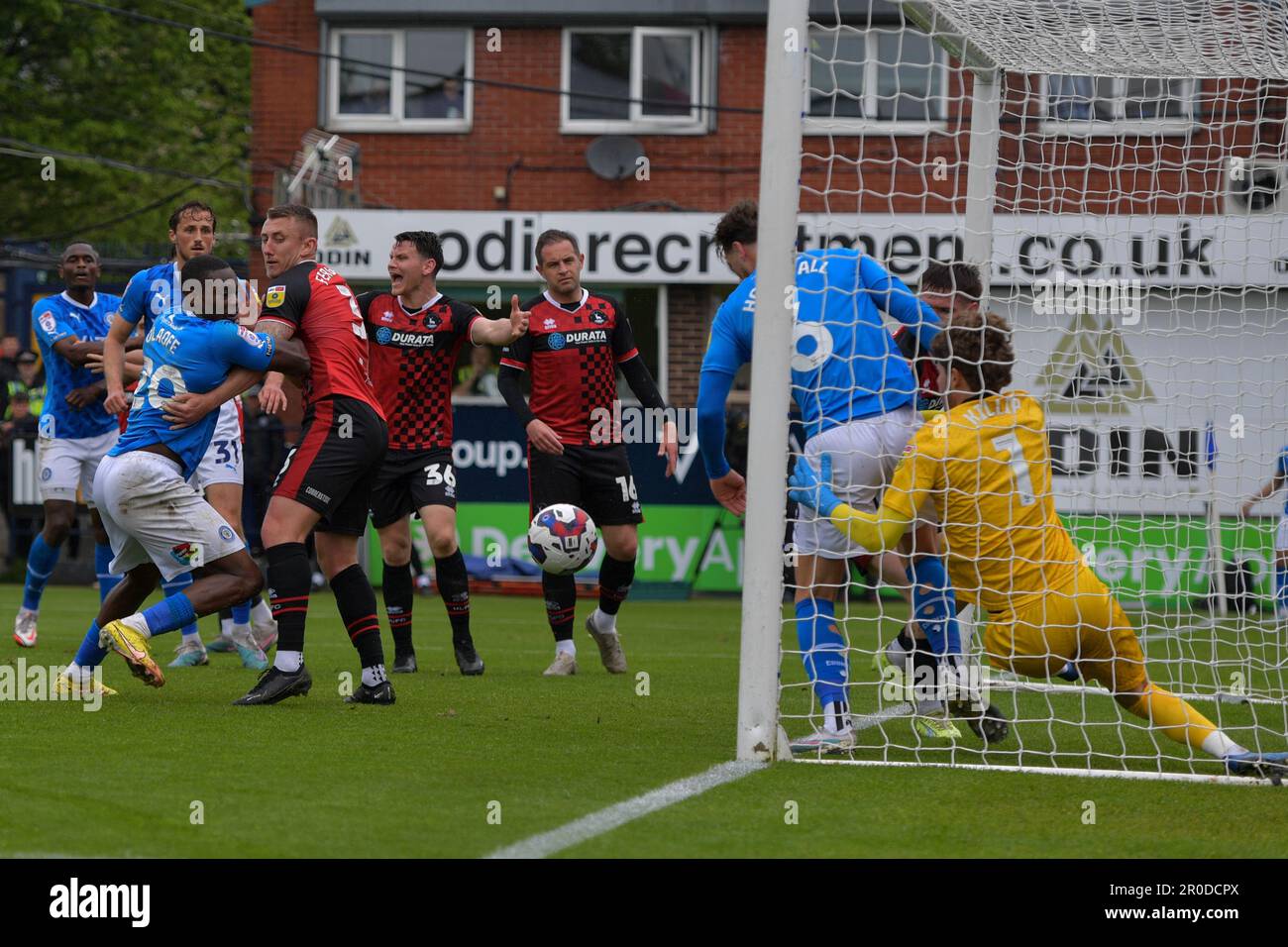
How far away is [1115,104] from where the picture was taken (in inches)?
435

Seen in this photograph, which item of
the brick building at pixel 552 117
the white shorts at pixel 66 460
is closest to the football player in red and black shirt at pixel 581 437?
the white shorts at pixel 66 460

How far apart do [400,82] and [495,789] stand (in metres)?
17.4

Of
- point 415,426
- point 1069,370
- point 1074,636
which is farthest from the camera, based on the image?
point 1069,370

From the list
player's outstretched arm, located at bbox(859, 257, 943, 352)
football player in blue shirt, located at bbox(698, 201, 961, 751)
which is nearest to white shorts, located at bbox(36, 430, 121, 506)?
football player in blue shirt, located at bbox(698, 201, 961, 751)

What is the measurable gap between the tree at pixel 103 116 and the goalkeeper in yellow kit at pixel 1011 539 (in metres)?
24.0

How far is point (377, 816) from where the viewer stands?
16.1 feet

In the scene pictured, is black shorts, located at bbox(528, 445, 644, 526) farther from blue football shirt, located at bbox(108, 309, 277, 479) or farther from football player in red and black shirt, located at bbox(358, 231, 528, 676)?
blue football shirt, located at bbox(108, 309, 277, 479)

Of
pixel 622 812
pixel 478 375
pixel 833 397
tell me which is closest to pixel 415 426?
pixel 833 397

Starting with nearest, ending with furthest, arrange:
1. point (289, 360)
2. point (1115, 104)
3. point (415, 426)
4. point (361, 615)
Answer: point (289, 360), point (361, 615), point (415, 426), point (1115, 104)

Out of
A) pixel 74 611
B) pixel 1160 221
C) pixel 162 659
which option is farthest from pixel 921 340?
pixel 74 611

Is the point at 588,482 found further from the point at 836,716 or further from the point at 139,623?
the point at 836,716

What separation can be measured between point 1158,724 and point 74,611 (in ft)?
32.8

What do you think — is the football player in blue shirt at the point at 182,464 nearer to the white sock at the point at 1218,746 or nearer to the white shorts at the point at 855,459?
the white shorts at the point at 855,459
